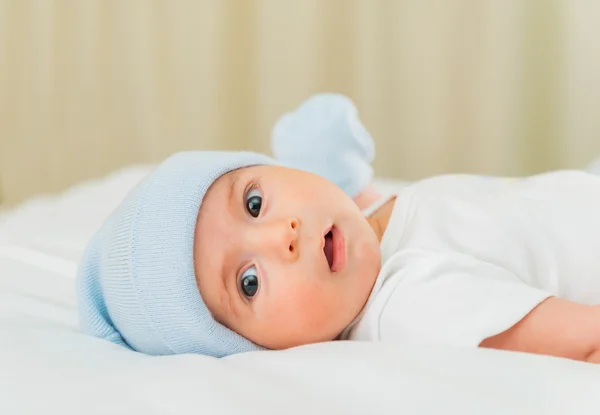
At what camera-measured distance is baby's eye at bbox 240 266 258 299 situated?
93 cm

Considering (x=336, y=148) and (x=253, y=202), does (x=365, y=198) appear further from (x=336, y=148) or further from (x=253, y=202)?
(x=253, y=202)

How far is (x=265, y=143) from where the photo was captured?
2.29 meters

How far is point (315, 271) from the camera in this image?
91 centimetres

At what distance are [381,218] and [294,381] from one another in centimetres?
52

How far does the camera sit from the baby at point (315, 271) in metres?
0.82

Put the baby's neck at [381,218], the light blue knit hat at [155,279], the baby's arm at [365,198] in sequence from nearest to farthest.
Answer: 1. the light blue knit hat at [155,279]
2. the baby's neck at [381,218]
3. the baby's arm at [365,198]

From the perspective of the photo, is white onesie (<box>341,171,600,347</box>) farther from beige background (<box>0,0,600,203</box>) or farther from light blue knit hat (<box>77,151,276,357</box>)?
beige background (<box>0,0,600,203</box>)

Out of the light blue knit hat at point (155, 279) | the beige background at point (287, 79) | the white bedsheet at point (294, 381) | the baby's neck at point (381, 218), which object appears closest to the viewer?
the white bedsheet at point (294, 381)

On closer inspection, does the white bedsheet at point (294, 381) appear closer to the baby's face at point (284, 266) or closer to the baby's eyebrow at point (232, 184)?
the baby's face at point (284, 266)

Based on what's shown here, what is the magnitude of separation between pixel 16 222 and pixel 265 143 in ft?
2.93

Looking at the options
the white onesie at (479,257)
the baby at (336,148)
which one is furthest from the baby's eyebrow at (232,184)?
the baby at (336,148)

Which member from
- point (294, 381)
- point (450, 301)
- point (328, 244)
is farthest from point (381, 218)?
point (294, 381)

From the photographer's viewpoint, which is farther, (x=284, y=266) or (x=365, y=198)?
(x=365, y=198)

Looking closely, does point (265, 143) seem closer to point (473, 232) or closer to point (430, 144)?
point (430, 144)
